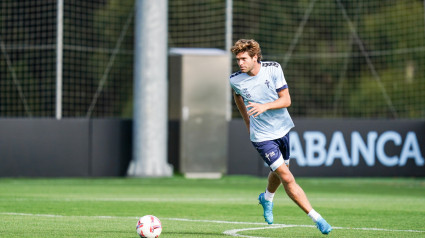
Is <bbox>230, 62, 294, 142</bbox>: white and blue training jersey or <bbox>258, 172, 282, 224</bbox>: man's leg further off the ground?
<bbox>230, 62, 294, 142</bbox>: white and blue training jersey

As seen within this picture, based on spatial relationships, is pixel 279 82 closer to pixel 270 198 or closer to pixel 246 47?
pixel 246 47

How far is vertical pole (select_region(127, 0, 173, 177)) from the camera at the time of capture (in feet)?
69.7

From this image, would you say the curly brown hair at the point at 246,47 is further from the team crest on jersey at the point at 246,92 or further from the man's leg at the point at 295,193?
the man's leg at the point at 295,193

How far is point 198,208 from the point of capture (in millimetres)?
12375

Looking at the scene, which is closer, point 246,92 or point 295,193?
point 295,193

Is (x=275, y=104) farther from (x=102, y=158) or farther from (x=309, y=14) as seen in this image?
(x=309, y=14)

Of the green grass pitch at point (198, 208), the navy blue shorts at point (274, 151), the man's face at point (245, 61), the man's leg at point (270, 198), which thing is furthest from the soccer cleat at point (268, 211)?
the man's face at point (245, 61)

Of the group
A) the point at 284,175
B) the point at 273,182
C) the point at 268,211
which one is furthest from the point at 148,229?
the point at 273,182

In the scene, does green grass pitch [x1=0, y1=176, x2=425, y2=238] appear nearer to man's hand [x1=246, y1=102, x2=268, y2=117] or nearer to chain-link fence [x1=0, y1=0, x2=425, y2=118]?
man's hand [x1=246, y1=102, x2=268, y2=117]

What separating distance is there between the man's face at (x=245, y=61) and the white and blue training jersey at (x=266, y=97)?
0.56ft

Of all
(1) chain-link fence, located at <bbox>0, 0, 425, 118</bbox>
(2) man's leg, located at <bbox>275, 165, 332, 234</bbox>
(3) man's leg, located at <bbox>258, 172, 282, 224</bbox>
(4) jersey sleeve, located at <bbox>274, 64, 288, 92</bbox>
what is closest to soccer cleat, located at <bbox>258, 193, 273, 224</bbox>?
(3) man's leg, located at <bbox>258, 172, 282, 224</bbox>

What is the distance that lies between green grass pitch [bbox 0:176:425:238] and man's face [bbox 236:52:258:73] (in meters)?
1.65

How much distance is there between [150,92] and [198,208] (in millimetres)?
9186

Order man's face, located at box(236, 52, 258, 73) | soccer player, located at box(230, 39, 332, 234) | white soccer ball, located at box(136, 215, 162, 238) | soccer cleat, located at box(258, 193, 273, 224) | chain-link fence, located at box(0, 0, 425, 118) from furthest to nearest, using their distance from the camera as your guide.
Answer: chain-link fence, located at box(0, 0, 425, 118)
soccer cleat, located at box(258, 193, 273, 224)
man's face, located at box(236, 52, 258, 73)
soccer player, located at box(230, 39, 332, 234)
white soccer ball, located at box(136, 215, 162, 238)
